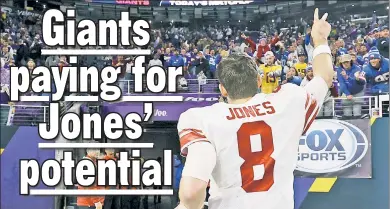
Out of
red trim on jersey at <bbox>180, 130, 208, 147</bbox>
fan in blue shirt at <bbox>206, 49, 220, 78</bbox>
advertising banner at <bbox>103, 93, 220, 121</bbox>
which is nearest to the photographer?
red trim on jersey at <bbox>180, 130, 208, 147</bbox>

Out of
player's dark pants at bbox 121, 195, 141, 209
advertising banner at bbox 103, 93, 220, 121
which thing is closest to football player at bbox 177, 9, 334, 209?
advertising banner at bbox 103, 93, 220, 121

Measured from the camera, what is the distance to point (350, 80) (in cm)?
264

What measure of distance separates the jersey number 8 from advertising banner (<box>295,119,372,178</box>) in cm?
175

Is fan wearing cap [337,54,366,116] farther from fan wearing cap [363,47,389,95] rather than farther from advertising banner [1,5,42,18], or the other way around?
advertising banner [1,5,42,18]

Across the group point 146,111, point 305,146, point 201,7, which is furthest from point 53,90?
point 305,146

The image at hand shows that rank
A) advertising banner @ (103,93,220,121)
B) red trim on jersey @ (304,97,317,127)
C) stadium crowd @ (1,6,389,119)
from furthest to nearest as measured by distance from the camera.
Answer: stadium crowd @ (1,6,389,119) → advertising banner @ (103,93,220,121) → red trim on jersey @ (304,97,317,127)

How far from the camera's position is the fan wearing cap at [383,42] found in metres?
2.56

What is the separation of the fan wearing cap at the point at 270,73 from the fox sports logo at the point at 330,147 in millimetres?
302

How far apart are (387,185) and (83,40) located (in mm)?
1672

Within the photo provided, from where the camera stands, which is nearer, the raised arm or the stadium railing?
the raised arm

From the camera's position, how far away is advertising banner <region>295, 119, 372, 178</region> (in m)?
2.46

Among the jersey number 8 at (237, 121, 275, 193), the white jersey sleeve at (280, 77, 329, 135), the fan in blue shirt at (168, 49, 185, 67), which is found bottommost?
the jersey number 8 at (237, 121, 275, 193)

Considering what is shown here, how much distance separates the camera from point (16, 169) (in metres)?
2.58

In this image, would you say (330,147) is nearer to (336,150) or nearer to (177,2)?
(336,150)
